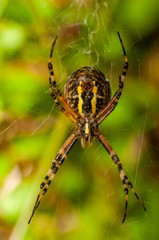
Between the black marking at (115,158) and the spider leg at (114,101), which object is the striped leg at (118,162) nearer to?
the black marking at (115,158)

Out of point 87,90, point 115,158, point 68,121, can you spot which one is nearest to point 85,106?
point 87,90

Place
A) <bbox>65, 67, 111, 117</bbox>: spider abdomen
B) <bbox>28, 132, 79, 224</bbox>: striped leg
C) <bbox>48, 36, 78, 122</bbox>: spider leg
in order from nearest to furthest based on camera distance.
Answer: <bbox>65, 67, 111, 117</bbox>: spider abdomen, <bbox>48, 36, 78, 122</bbox>: spider leg, <bbox>28, 132, 79, 224</bbox>: striped leg

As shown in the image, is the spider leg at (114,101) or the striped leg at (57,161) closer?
the spider leg at (114,101)

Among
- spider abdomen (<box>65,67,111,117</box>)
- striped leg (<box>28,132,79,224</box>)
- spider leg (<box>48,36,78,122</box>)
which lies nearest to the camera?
spider abdomen (<box>65,67,111,117</box>)

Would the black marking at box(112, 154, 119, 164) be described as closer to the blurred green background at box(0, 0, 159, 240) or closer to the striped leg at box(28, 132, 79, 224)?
the blurred green background at box(0, 0, 159, 240)

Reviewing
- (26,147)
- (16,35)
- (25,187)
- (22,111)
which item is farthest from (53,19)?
(25,187)

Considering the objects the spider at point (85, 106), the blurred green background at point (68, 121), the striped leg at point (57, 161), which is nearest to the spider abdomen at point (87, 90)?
the spider at point (85, 106)

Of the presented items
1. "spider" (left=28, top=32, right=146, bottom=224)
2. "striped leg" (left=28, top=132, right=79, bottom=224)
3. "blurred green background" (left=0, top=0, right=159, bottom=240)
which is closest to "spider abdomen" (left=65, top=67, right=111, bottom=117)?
"spider" (left=28, top=32, right=146, bottom=224)

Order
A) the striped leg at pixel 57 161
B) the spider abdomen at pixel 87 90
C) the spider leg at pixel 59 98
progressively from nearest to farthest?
the spider abdomen at pixel 87 90 → the spider leg at pixel 59 98 → the striped leg at pixel 57 161
